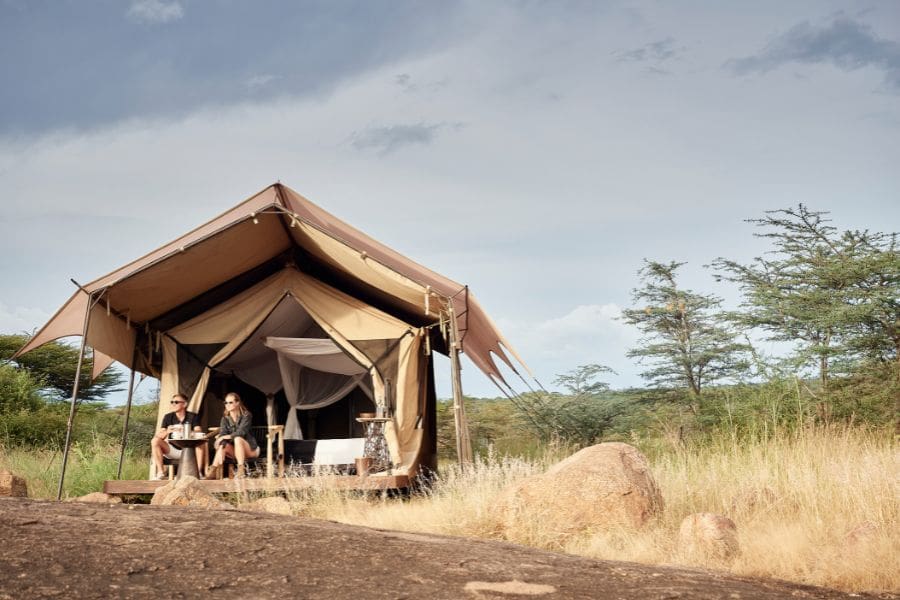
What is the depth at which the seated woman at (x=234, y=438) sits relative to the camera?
8.63 m

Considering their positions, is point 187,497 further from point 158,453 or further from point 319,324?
point 319,324

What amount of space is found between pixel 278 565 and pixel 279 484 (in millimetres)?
4522

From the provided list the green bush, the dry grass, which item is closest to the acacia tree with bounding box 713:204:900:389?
the dry grass

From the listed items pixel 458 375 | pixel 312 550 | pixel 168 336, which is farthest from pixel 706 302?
pixel 312 550

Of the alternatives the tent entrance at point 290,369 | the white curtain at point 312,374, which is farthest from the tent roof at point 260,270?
the white curtain at point 312,374

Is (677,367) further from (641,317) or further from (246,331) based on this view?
(246,331)

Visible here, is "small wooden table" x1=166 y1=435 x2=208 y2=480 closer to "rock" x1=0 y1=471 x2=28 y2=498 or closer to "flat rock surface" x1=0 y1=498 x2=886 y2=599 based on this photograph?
"rock" x1=0 y1=471 x2=28 y2=498

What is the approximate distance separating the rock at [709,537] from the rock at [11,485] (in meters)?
5.28

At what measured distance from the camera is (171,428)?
9.21 metres

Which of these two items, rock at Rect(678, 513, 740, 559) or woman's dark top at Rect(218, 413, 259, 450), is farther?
woman's dark top at Rect(218, 413, 259, 450)

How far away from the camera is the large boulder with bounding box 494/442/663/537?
564 centimetres

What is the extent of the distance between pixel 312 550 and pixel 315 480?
3854 millimetres

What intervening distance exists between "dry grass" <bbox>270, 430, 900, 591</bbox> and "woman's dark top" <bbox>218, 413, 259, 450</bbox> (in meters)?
1.20

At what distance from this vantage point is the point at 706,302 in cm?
1514
